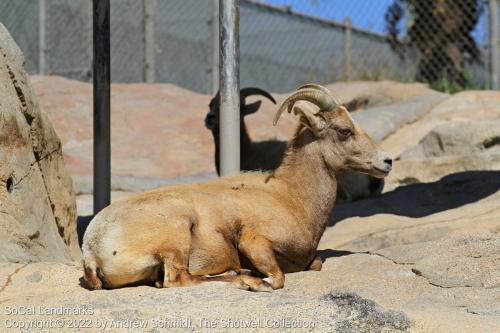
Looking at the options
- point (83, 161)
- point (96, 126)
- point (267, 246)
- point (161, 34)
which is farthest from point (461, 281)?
point (161, 34)

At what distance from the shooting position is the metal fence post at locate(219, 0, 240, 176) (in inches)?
290

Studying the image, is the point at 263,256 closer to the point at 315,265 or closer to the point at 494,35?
the point at 315,265

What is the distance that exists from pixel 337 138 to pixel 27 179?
2186mm

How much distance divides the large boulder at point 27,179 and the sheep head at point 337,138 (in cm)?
183

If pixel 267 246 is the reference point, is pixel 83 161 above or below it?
below

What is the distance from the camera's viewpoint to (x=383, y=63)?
53.1ft

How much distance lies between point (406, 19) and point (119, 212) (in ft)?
36.9

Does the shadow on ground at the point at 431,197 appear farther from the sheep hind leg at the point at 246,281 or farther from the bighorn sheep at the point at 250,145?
the sheep hind leg at the point at 246,281

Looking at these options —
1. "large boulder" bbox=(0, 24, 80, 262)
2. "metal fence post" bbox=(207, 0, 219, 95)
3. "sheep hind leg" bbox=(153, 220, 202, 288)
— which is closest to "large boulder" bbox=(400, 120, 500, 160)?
"metal fence post" bbox=(207, 0, 219, 95)

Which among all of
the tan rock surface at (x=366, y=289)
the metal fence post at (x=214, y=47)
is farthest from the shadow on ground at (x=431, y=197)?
the metal fence post at (x=214, y=47)

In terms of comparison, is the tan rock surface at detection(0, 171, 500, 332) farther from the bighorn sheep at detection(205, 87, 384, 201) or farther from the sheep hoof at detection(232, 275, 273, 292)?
the bighorn sheep at detection(205, 87, 384, 201)

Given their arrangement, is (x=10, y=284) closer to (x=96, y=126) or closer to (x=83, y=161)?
(x=96, y=126)

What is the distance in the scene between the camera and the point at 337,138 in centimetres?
658

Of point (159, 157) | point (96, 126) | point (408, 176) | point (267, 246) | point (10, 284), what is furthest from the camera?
point (159, 157)
